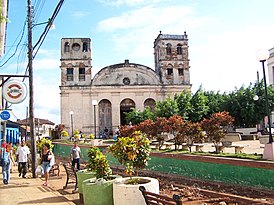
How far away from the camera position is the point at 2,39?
16000 millimetres

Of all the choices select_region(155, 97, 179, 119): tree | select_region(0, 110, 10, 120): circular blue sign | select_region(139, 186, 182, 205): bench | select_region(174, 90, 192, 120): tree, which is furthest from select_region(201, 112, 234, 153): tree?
select_region(174, 90, 192, 120): tree

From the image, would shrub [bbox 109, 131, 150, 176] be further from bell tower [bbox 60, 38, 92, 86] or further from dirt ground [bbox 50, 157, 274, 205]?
bell tower [bbox 60, 38, 92, 86]

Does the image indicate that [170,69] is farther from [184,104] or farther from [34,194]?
[34,194]

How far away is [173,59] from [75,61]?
39.9ft

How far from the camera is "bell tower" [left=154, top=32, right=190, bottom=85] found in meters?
42.4

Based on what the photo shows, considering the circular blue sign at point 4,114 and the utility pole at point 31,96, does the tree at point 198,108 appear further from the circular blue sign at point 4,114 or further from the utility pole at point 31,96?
the circular blue sign at point 4,114

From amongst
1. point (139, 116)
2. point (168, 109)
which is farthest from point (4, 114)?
point (139, 116)

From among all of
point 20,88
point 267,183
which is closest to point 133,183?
point 267,183

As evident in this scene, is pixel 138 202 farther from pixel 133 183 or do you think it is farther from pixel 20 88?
pixel 20 88

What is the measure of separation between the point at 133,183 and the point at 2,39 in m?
12.3

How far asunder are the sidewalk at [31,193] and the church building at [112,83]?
28009mm

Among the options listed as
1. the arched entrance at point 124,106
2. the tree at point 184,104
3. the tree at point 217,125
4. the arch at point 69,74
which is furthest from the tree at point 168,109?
the tree at point 217,125

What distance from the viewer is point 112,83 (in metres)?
41.8

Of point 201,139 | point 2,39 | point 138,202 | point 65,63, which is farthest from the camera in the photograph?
point 65,63
